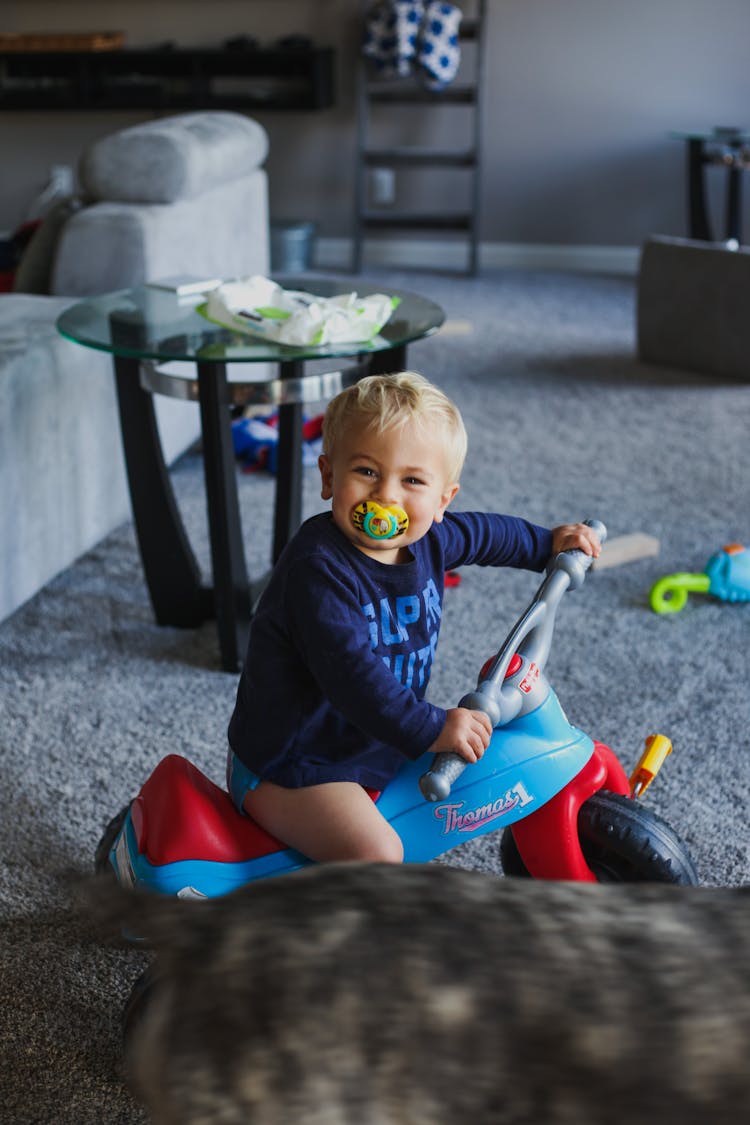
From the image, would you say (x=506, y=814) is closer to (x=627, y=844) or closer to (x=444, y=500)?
(x=627, y=844)

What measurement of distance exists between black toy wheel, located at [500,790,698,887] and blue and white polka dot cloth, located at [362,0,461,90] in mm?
4626

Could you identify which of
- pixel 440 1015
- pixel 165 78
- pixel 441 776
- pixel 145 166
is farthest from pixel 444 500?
pixel 165 78

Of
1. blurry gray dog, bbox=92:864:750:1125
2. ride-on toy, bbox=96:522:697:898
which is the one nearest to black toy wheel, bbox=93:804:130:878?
ride-on toy, bbox=96:522:697:898

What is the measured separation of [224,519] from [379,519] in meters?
0.85

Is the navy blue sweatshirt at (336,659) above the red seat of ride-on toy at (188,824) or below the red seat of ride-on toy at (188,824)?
above

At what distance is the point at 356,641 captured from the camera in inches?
47.3

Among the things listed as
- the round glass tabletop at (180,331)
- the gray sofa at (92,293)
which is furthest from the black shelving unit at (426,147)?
the round glass tabletop at (180,331)

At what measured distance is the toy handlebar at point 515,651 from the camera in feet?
3.62

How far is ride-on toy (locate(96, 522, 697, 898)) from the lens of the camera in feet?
4.17

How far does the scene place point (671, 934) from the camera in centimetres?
65

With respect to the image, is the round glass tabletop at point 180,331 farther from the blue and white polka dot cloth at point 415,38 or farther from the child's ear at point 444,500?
the blue and white polka dot cloth at point 415,38

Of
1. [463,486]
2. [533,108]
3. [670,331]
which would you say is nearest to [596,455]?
[463,486]

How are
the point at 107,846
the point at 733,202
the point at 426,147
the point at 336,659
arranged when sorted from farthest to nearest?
1. the point at 426,147
2. the point at 733,202
3. the point at 107,846
4. the point at 336,659

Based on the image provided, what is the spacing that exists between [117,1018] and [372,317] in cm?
118
